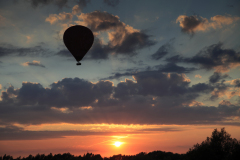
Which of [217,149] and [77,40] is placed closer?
[77,40]

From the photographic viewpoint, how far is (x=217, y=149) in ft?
188

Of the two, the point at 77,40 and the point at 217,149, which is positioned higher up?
the point at 77,40

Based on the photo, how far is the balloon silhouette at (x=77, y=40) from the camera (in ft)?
165

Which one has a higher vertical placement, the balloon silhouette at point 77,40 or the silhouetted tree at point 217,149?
the balloon silhouette at point 77,40

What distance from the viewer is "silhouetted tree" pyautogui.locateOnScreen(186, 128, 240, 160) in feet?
176

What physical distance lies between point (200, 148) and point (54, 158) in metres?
106

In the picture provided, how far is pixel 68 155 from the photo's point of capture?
15088cm

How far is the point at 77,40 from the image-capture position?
50.8 metres

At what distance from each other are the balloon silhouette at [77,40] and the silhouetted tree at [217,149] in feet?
122

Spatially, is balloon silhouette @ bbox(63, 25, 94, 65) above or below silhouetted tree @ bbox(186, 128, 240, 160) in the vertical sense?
above

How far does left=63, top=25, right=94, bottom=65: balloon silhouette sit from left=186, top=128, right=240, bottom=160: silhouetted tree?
37.2m

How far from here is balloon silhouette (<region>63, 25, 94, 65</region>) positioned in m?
50.4

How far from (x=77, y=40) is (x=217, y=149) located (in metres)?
45.1

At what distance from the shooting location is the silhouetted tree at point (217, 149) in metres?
53.5
